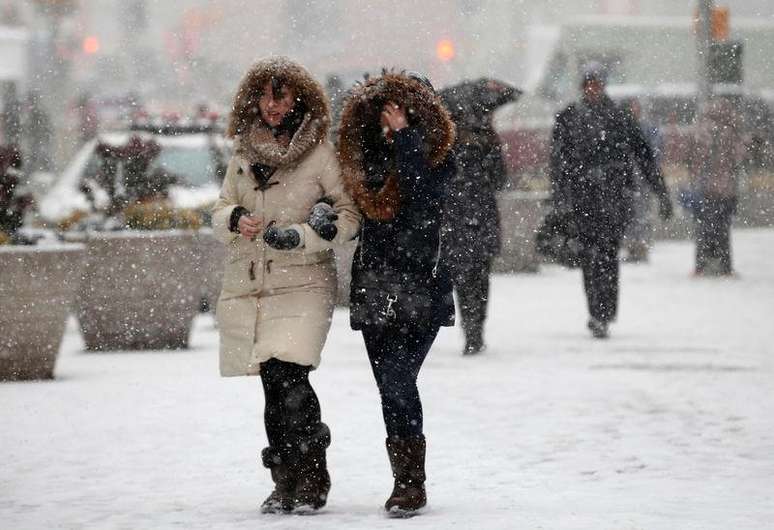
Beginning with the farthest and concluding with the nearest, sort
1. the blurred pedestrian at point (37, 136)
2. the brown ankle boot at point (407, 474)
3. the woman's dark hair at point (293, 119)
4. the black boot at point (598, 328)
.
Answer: the blurred pedestrian at point (37, 136) → the black boot at point (598, 328) → the woman's dark hair at point (293, 119) → the brown ankle boot at point (407, 474)

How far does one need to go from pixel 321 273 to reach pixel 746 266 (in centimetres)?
1492

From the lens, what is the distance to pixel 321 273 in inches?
265

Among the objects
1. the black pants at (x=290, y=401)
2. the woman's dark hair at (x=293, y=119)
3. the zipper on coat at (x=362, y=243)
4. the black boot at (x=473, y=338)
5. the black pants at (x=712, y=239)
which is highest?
the woman's dark hair at (x=293, y=119)

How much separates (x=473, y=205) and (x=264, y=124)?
217 inches

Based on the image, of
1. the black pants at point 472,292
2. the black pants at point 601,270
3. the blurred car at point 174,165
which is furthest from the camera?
the blurred car at point 174,165

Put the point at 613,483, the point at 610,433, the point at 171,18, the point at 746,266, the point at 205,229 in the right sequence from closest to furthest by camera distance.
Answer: the point at 613,483, the point at 610,433, the point at 205,229, the point at 746,266, the point at 171,18

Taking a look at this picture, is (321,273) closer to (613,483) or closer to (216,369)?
(613,483)

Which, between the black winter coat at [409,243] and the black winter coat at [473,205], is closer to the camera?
the black winter coat at [409,243]

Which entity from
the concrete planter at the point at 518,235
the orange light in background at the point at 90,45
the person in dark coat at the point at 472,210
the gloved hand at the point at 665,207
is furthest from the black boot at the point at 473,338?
the orange light in background at the point at 90,45

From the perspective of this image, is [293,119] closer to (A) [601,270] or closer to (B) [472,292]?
(B) [472,292]

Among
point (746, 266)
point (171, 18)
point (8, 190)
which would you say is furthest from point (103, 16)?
point (8, 190)

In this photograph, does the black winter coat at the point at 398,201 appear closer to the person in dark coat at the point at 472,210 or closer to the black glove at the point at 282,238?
the black glove at the point at 282,238

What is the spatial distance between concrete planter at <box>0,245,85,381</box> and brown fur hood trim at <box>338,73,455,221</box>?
4.62 meters

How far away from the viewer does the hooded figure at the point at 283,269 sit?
261 inches
